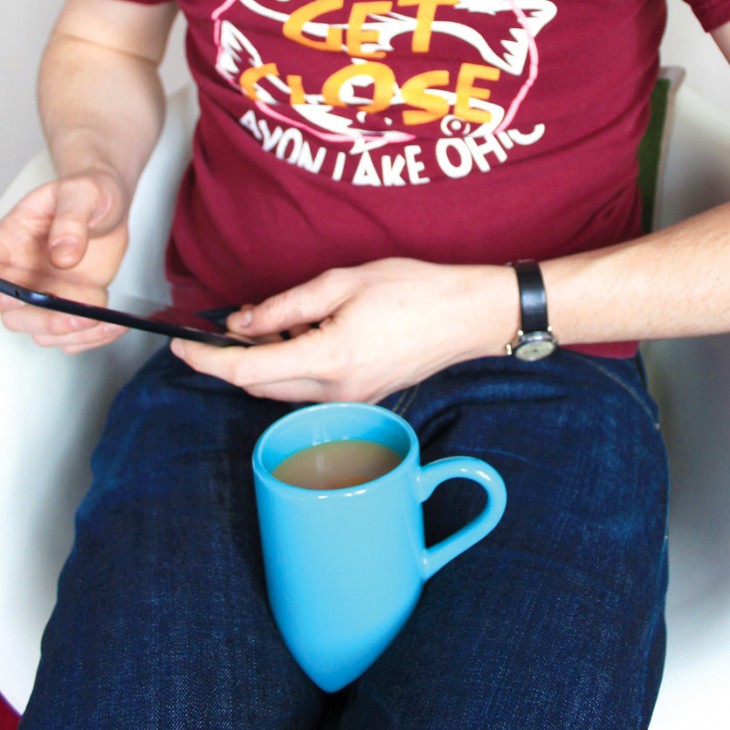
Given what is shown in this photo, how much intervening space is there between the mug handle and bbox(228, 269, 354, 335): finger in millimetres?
163

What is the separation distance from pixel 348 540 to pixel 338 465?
2.4 inches

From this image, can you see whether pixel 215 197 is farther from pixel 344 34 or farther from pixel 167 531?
pixel 167 531

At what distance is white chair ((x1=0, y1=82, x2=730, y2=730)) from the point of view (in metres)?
0.67

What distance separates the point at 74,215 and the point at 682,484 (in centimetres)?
56

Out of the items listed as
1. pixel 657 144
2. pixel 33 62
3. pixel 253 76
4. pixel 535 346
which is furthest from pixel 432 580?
pixel 33 62

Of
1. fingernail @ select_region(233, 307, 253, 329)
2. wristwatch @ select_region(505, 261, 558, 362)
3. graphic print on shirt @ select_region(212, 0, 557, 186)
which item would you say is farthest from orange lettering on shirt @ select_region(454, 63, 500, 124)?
fingernail @ select_region(233, 307, 253, 329)

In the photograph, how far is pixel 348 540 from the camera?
1.58ft

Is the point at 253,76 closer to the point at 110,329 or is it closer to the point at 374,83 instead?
the point at 374,83

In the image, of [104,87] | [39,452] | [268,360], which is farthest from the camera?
[104,87]

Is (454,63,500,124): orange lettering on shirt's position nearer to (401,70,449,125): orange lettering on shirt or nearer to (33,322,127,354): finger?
(401,70,449,125): orange lettering on shirt

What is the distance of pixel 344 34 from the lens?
0.65m

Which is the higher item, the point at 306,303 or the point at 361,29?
the point at 361,29

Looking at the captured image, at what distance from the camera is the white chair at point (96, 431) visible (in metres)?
0.67

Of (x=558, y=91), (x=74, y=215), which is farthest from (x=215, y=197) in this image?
(x=558, y=91)
